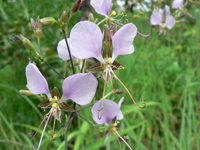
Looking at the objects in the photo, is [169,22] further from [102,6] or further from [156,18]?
[102,6]

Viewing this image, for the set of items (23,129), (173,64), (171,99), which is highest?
(23,129)

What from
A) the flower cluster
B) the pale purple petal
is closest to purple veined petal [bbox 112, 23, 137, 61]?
the flower cluster

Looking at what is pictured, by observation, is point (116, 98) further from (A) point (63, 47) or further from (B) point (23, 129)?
(A) point (63, 47)

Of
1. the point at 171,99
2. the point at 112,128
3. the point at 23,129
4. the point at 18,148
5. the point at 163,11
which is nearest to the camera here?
the point at 112,128

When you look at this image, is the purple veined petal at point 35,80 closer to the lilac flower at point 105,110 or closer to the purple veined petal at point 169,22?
the lilac flower at point 105,110

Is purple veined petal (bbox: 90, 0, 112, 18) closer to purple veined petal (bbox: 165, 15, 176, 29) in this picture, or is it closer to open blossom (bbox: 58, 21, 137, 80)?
open blossom (bbox: 58, 21, 137, 80)

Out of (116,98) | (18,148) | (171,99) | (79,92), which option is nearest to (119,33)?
(79,92)

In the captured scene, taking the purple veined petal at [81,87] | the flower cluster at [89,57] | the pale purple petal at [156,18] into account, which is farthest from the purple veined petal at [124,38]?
the pale purple petal at [156,18]
